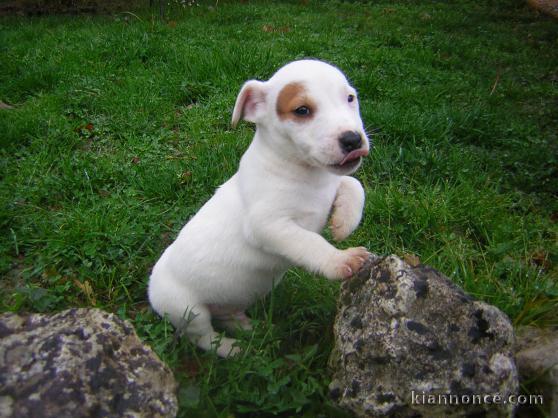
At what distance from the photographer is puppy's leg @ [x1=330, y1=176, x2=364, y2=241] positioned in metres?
2.63

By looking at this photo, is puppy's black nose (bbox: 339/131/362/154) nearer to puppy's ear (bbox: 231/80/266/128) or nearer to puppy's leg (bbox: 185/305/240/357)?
puppy's ear (bbox: 231/80/266/128)

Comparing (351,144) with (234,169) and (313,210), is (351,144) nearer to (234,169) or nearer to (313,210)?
(313,210)

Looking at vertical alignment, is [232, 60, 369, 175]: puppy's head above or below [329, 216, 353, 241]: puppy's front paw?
above

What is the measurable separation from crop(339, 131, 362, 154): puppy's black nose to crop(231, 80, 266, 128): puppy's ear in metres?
0.56

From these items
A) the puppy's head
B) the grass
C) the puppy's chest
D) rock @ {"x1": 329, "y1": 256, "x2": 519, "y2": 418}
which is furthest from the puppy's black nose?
the grass

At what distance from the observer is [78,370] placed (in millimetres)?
1640

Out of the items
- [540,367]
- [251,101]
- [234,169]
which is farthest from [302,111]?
[234,169]

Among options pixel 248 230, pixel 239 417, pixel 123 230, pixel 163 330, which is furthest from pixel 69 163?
pixel 239 417

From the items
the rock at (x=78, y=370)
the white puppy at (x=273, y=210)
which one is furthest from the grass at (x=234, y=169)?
the rock at (x=78, y=370)

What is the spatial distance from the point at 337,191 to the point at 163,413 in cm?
152

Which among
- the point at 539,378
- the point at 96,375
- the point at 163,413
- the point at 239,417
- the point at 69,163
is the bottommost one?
the point at 69,163

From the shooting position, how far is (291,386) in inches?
92.7

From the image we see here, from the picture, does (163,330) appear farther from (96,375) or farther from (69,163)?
(69,163)

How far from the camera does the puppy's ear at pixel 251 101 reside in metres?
2.58
